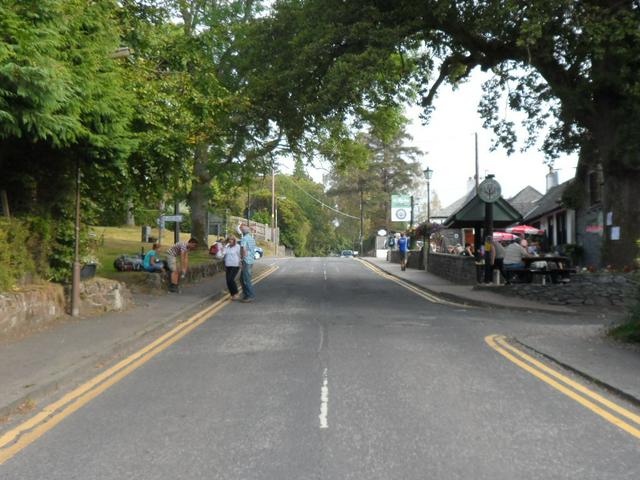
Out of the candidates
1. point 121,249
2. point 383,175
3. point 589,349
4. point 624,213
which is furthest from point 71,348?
point 383,175

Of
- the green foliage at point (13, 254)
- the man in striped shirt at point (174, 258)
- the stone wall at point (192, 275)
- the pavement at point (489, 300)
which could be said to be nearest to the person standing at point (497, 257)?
the pavement at point (489, 300)

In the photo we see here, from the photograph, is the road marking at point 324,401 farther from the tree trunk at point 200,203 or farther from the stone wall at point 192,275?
the tree trunk at point 200,203

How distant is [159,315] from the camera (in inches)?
498

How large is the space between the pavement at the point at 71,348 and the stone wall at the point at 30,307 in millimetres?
260

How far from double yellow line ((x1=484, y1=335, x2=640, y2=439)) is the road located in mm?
51

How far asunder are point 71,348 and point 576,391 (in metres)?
6.47

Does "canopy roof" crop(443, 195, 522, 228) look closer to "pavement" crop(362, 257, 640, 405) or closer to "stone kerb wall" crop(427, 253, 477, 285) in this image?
"stone kerb wall" crop(427, 253, 477, 285)

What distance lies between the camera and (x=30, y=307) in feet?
34.0

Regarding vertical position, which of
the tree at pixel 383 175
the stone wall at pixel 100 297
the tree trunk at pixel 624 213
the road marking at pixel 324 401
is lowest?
the road marking at pixel 324 401

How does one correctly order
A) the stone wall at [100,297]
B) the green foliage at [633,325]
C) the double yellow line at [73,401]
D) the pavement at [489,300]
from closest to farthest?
the double yellow line at [73,401]
the green foliage at [633,325]
the stone wall at [100,297]
the pavement at [489,300]

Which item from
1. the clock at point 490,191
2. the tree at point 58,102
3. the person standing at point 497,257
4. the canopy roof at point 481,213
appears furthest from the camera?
the canopy roof at point 481,213

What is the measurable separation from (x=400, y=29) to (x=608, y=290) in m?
8.27

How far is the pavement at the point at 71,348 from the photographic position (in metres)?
6.70

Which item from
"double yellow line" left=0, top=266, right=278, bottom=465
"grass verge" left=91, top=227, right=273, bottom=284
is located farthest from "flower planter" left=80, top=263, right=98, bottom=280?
"double yellow line" left=0, top=266, right=278, bottom=465
